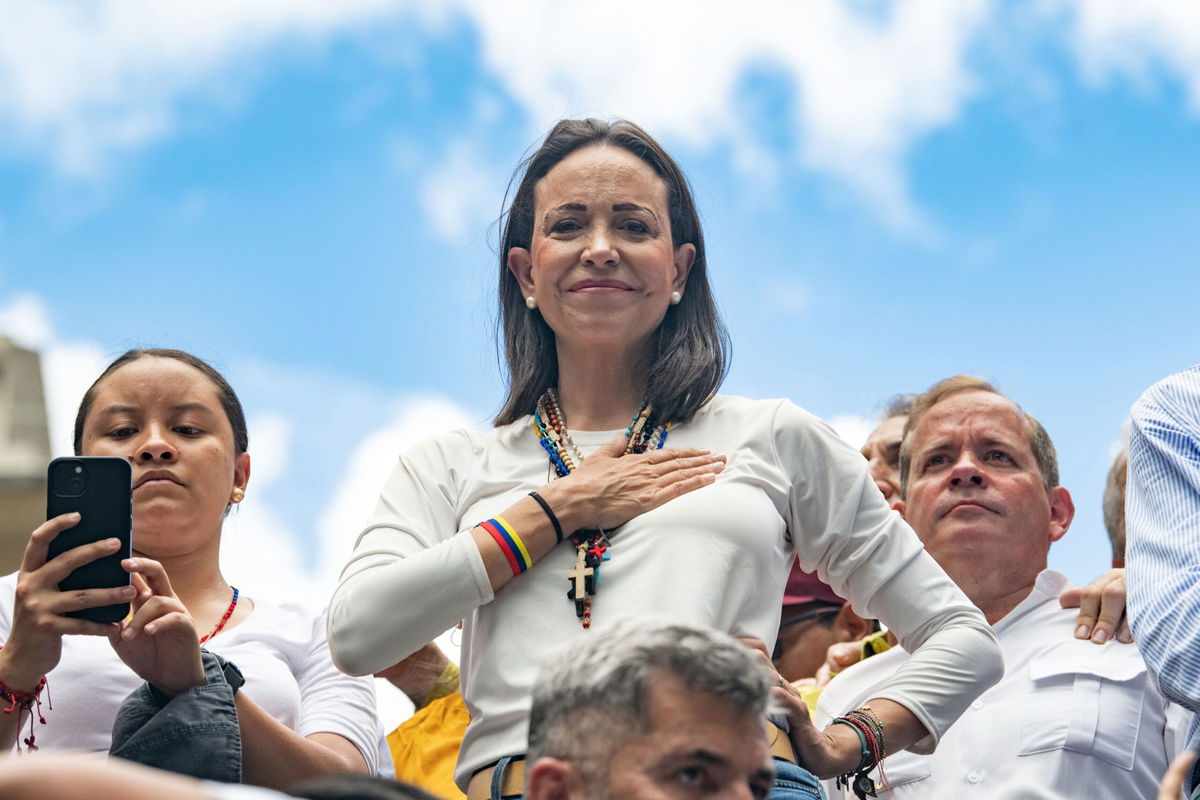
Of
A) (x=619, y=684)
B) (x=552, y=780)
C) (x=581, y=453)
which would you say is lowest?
(x=552, y=780)

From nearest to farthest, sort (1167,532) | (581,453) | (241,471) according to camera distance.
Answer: (1167,532) < (581,453) < (241,471)

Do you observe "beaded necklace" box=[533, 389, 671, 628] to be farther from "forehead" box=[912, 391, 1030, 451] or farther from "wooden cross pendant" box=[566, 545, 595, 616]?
"forehead" box=[912, 391, 1030, 451]

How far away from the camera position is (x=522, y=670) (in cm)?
349

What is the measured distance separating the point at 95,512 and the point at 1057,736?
100 inches

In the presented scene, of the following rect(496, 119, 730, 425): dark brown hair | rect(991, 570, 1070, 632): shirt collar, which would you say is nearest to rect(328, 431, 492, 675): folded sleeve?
rect(496, 119, 730, 425): dark brown hair

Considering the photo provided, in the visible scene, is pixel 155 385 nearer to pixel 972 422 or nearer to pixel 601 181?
pixel 601 181

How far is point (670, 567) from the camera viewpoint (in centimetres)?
356

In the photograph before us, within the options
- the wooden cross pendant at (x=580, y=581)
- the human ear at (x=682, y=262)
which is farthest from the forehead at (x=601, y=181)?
the wooden cross pendant at (x=580, y=581)

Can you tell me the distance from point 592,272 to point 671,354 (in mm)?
277

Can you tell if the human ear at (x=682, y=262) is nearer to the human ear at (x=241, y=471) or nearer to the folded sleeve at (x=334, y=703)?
the folded sleeve at (x=334, y=703)

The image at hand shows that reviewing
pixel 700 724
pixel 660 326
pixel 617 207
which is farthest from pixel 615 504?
pixel 700 724

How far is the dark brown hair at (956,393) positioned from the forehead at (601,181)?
1864mm

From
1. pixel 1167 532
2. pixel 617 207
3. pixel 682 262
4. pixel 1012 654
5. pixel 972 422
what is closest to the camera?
pixel 1167 532

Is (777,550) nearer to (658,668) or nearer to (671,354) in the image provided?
(671,354)
